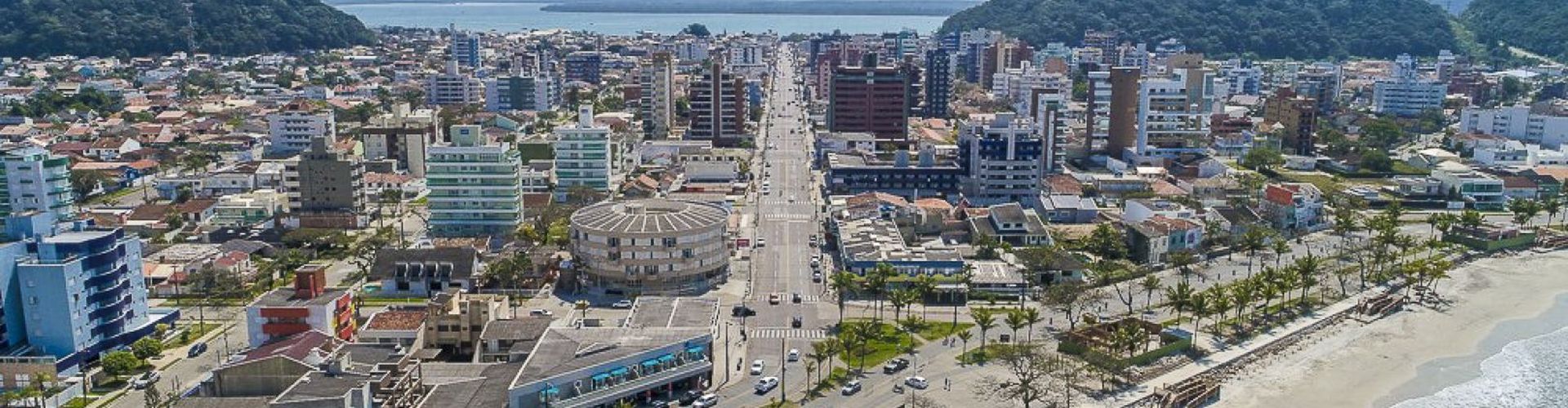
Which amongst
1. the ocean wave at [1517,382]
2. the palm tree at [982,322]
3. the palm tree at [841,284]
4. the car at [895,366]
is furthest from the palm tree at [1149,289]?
the car at [895,366]

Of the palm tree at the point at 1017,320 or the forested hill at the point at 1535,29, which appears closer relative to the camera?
the palm tree at the point at 1017,320

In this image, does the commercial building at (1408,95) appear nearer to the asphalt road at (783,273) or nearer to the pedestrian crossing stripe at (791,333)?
the asphalt road at (783,273)

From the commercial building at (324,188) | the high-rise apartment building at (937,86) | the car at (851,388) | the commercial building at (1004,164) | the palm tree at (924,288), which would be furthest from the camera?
the high-rise apartment building at (937,86)

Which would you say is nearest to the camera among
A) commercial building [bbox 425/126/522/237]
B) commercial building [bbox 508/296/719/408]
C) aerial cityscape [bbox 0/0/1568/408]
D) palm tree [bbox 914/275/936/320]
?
commercial building [bbox 508/296/719/408]

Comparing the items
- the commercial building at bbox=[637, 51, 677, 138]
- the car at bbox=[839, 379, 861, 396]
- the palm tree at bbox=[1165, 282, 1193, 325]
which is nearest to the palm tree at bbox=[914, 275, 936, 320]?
the car at bbox=[839, 379, 861, 396]

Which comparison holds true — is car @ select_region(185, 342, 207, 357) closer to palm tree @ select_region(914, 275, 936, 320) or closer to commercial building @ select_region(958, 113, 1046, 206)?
palm tree @ select_region(914, 275, 936, 320)

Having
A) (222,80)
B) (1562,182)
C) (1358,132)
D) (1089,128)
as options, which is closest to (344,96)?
(222,80)

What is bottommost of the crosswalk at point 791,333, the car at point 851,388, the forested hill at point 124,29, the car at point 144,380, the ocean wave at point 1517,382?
the ocean wave at point 1517,382

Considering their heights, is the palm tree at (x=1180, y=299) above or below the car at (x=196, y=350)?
above
